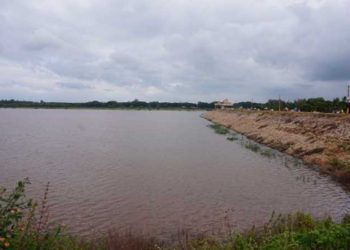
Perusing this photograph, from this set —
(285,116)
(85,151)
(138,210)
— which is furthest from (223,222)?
(285,116)

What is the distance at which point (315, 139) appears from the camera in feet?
123

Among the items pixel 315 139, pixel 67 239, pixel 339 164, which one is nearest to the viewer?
pixel 67 239

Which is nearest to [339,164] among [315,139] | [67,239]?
[315,139]

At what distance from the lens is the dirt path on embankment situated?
1126 inches

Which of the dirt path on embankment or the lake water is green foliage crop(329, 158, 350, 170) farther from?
the lake water

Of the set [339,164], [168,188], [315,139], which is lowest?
[168,188]

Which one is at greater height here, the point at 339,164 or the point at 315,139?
the point at 315,139

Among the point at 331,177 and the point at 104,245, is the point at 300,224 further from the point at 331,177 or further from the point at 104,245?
the point at 331,177

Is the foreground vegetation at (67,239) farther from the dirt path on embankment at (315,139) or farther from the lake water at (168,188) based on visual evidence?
the dirt path on embankment at (315,139)

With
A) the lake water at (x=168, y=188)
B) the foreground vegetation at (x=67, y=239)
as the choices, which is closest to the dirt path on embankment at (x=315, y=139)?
the lake water at (x=168, y=188)

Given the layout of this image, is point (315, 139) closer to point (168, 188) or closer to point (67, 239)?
point (168, 188)

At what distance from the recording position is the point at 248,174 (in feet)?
90.0

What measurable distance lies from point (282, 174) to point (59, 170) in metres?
14.4

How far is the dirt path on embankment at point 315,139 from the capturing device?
28594 mm
